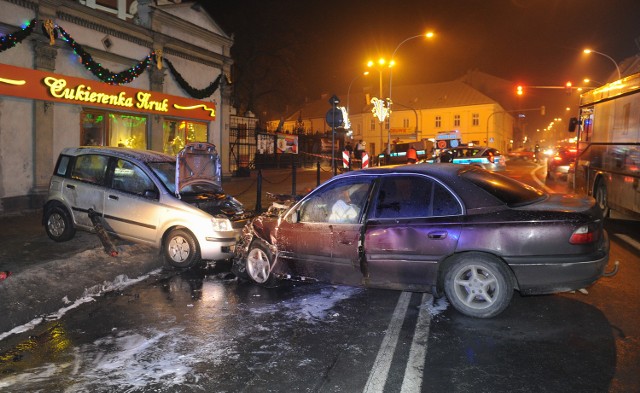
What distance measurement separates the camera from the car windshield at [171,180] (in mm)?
8039

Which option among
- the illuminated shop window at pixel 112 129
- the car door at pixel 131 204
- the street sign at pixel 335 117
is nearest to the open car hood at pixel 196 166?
the car door at pixel 131 204

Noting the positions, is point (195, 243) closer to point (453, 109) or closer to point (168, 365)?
point (168, 365)

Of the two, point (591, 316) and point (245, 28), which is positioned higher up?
point (245, 28)

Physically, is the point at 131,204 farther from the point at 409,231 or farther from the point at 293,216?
the point at 409,231

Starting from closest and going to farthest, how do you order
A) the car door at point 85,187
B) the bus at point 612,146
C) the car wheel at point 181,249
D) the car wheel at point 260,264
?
the car wheel at point 260,264, the car wheel at point 181,249, the car door at point 85,187, the bus at point 612,146

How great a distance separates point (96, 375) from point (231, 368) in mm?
1058

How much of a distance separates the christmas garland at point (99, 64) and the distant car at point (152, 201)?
14.3 ft

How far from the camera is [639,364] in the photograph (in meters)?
3.94

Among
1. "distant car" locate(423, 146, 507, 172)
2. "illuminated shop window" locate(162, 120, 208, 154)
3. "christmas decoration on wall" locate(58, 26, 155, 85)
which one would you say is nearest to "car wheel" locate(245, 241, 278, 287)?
"christmas decoration on wall" locate(58, 26, 155, 85)

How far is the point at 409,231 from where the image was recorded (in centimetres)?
529

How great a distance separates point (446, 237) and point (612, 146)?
302 inches

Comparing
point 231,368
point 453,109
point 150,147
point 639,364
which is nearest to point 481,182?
point 639,364

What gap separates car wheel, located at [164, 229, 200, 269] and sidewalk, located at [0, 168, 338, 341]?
0.43 m

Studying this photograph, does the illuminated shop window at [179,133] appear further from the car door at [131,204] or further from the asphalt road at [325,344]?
the asphalt road at [325,344]
